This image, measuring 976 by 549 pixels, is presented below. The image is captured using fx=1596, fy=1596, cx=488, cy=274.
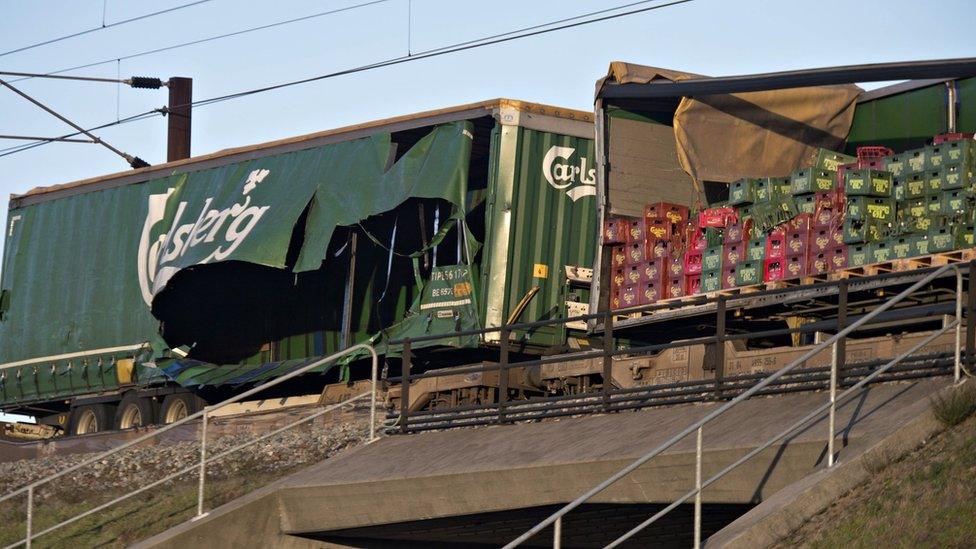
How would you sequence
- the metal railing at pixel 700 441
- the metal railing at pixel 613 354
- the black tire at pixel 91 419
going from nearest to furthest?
the metal railing at pixel 700 441
the metal railing at pixel 613 354
the black tire at pixel 91 419

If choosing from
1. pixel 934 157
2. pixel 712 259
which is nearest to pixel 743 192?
pixel 712 259

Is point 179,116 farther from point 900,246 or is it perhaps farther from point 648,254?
point 900,246

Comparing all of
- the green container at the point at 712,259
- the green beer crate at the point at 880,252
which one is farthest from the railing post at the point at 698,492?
the green container at the point at 712,259

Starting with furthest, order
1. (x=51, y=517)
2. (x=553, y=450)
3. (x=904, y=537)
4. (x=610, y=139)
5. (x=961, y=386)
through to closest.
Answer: (x=610, y=139), (x=51, y=517), (x=553, y=450), (x=961, y=386), (x=904, y=537)

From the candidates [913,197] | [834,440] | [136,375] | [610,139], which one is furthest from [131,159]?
[834,440]

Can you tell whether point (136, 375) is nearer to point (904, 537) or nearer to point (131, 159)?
point (131, 159)

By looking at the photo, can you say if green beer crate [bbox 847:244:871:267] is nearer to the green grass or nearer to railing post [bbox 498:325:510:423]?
railing post [bbox 498:325:510:423]

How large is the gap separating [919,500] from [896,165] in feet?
25.1

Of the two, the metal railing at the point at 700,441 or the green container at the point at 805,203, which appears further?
the green container at the point at 805,203

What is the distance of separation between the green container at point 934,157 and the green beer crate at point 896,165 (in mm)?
311

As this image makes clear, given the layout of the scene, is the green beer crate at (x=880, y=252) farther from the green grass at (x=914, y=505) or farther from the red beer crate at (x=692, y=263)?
the green grass at (x=914, y=505)

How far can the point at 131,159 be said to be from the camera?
32.0 metres

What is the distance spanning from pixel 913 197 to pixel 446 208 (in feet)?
23.4

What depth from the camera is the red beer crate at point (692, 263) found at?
17766 mm
